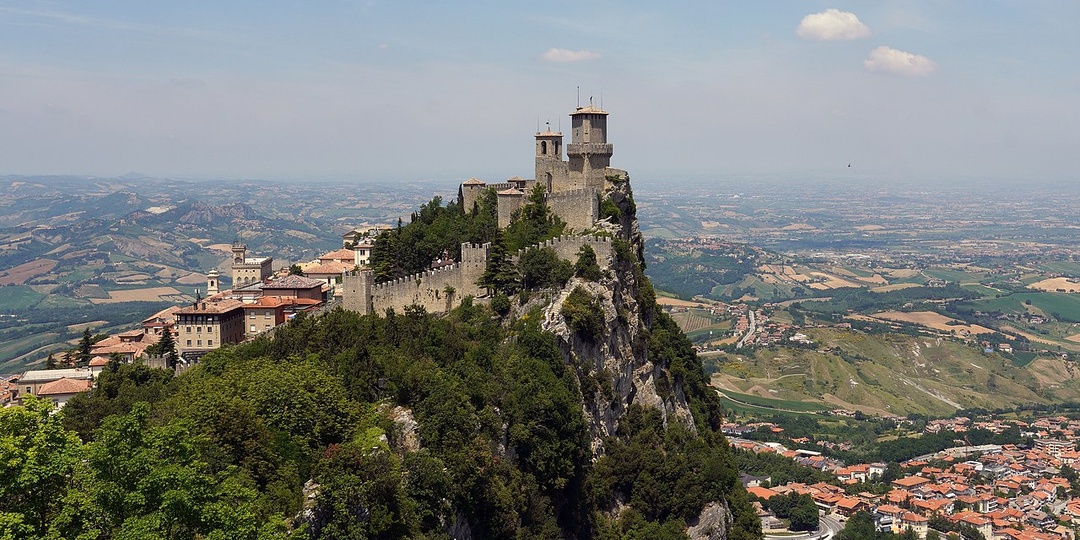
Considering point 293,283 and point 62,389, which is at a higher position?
point 293,283

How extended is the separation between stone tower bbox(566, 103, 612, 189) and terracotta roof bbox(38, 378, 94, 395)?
95.4 feet

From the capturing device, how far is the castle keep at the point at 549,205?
5019 centimetres

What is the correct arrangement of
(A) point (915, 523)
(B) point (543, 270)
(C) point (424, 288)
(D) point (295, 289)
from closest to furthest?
1. (C) point (424, 288)
2. (B) point (543, 270)
3. (D) point (295, 289)
4. (A) point (915, 523)

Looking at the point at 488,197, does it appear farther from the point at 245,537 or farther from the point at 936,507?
the point at 936,507

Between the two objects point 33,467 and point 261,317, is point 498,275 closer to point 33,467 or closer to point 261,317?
point 261,317

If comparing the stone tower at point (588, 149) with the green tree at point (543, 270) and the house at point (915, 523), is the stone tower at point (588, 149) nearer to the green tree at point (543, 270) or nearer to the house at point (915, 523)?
the green tree at point (543, 270)

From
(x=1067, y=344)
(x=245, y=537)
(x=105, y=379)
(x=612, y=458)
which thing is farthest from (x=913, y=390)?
(x=245, y=537)

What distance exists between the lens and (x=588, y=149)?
58281mm

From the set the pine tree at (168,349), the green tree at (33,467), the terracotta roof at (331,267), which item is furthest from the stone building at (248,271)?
the green tree at (33,467)

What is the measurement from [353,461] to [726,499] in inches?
1173

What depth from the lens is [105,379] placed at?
45.4m

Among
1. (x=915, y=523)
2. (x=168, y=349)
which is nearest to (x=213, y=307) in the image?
(x=168, y=349)

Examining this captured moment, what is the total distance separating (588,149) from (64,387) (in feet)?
103

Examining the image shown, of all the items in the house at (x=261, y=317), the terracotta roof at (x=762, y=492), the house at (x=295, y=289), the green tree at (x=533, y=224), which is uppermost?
the green tree at (x=533, y=224)
